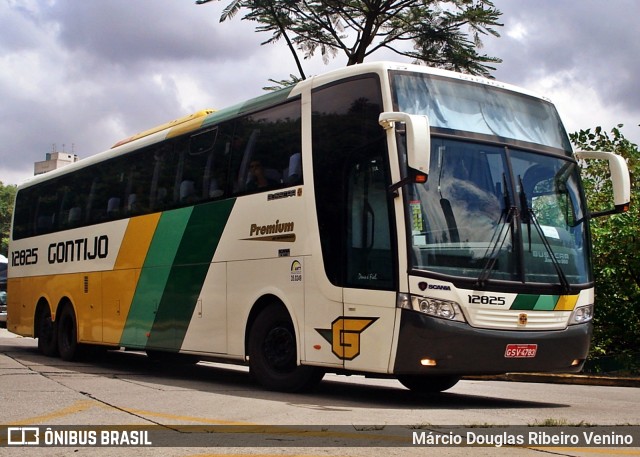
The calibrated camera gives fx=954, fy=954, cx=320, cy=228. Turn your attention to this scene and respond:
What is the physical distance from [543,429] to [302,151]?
4562 mm

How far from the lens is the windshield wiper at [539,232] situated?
10156mm

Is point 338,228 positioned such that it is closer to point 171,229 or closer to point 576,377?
point 171,229

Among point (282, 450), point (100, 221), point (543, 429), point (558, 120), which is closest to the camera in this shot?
point (282, 450)

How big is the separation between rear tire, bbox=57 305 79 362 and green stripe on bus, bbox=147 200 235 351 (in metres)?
3.68

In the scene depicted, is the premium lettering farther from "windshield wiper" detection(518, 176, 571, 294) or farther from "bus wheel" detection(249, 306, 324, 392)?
"windshield wiper" detection(518, 176, 571, 294)

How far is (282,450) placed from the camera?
6.75 m

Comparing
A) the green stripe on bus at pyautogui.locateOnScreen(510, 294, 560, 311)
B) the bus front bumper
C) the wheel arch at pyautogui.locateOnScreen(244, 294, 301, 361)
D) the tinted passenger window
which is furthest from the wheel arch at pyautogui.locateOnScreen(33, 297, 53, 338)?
the green stripe on bus at pyautogui.locateOnScreen(510, 294, 560, 311)

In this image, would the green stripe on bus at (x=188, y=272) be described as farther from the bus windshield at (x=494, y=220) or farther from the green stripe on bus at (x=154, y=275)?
the bus windshield at (x=494, y=220)

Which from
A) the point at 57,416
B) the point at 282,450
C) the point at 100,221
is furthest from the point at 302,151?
the point at 100,221

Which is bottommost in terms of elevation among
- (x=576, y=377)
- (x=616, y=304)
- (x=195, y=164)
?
(x=576, y=377)

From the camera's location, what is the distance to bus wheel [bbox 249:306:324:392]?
1115 cm

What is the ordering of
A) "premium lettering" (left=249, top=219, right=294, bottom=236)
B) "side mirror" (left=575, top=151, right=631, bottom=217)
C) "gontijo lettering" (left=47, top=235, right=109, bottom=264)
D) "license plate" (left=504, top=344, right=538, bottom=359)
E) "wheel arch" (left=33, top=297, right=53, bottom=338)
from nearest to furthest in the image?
"license plate" (left=504, top=344, right=538, bottom=359), "side mirror" (left=575, top=151, right=631, bottom=217), "premium lettering" (left=249, top=219, right=294, bottom=236), "gontijo lettering" (left=47, top=235, right=109, bottom=264), "wheel arch" (left=33, top=297, right=53, bottom=338)

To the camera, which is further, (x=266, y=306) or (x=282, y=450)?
(x=266, y=306)

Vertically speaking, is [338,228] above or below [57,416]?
above
